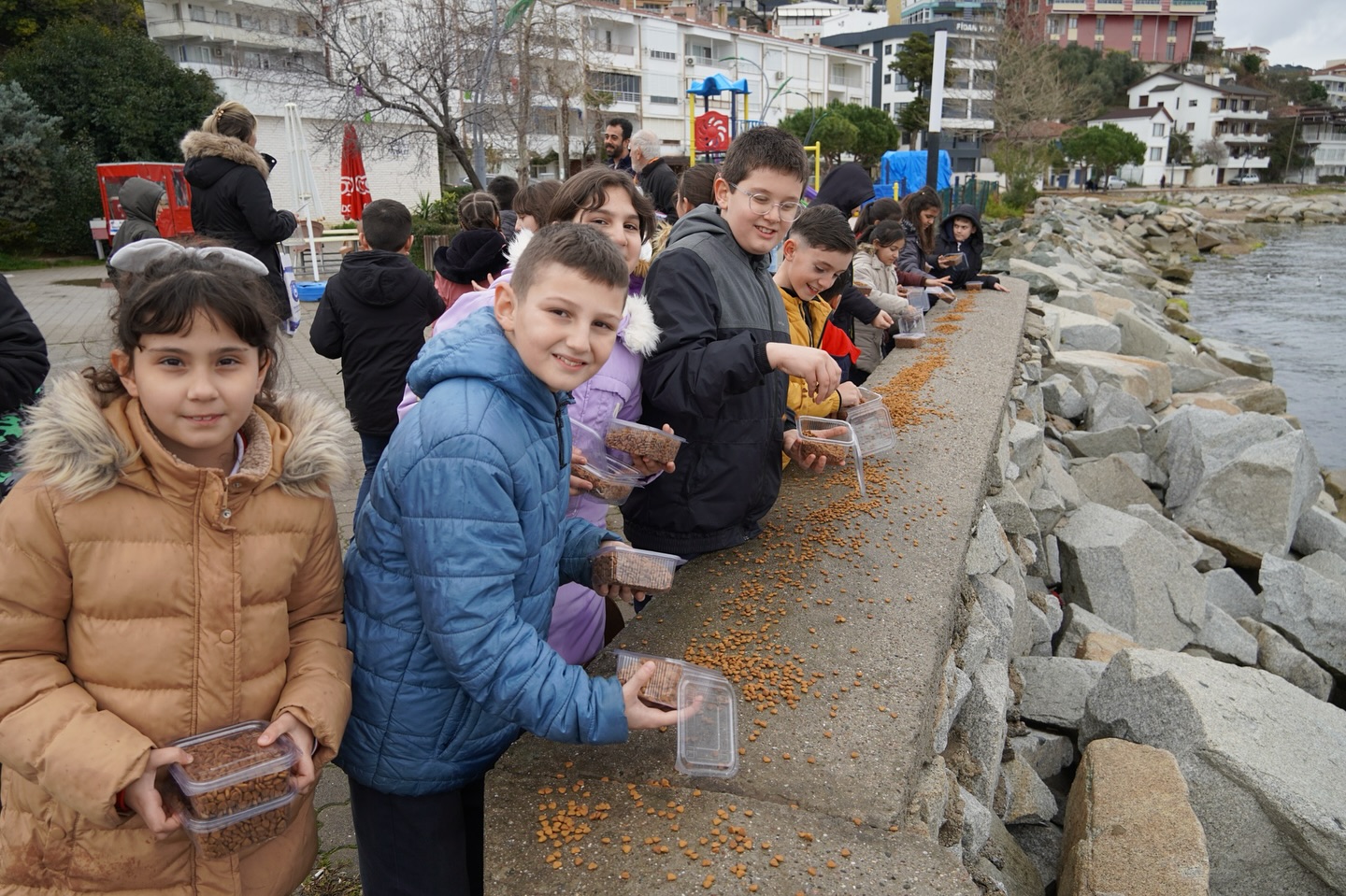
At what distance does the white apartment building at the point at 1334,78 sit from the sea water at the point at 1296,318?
263ft

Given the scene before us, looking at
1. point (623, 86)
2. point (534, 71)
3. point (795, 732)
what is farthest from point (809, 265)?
point (623, 86)

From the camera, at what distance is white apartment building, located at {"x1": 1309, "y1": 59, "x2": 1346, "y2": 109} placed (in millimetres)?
98562

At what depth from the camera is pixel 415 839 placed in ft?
6.73

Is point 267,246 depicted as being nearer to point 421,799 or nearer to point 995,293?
point 421,799

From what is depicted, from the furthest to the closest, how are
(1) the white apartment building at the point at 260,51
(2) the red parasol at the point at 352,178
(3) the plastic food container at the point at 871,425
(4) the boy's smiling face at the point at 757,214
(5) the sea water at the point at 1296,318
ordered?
1. (1) the white apartment building at the point at 260,51
2. (2) the red parasol at the point at 352,178
3. (5) the sea water at the point at 1296,318
4. (3) the plastic food container at the point at 871,425
5. (4) the boy's smiling face at the point at 757,214

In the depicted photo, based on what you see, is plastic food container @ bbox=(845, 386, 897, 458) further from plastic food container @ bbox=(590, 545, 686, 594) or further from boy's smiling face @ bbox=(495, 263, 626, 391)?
boy's smiling face @ bbox=(495, 263, 626, 391)

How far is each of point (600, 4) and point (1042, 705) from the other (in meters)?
47.7

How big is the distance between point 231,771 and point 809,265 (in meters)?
2.73

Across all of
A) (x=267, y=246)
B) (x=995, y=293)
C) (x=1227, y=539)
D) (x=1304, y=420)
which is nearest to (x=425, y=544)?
(x=267, y=246)

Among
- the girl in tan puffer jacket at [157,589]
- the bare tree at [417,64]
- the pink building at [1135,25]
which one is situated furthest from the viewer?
the pink building at [1135,25]

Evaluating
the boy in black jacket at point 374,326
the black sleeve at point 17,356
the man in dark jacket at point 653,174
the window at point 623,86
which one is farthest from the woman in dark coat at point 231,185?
the window at point 623,86

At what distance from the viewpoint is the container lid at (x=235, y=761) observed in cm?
163

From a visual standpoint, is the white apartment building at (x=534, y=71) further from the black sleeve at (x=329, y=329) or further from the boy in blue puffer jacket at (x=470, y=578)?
the boy in blue puffer jacket at (x=470, y=578)

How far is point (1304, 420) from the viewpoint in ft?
42.7
